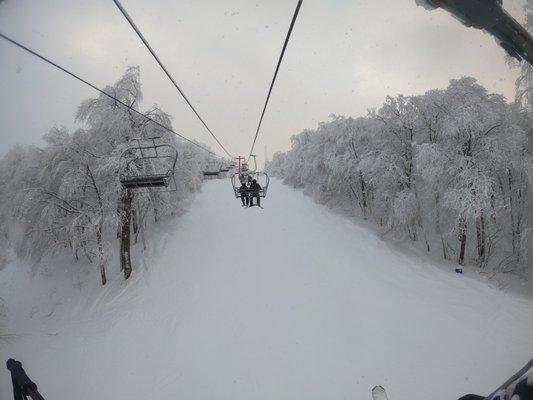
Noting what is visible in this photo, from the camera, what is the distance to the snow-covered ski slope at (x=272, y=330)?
803cm

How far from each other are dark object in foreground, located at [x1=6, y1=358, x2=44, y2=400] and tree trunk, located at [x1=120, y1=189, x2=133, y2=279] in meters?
11.3

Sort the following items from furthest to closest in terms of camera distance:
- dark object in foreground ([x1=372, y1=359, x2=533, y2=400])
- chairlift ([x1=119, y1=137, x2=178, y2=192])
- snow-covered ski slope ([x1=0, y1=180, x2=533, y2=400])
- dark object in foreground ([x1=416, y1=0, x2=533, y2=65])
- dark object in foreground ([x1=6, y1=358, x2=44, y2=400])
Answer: chairlift ([x1=119, y1=137, x2=178, y2=192]) < snow-covered ski slope ([x1=0, y1=180, x2=533, y2=400]) < dark object in foreground ([x1=416, y1=0, x2=533, y2=65]) < dark object in foreground ([x1=6, y1=358, x2=44, y2=400]) < dark object in foreground ([x1=372, y1=359, x2=533, y2=400])

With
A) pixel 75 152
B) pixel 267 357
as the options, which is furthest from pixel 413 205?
pixel 75 152

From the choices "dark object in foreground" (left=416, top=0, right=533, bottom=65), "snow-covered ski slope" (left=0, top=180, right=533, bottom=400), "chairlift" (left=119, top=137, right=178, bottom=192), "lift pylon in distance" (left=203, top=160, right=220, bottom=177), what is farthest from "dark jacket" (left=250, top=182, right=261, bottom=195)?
"lift pylon in distance" (left=203, top=160, right=220, bottom=177)

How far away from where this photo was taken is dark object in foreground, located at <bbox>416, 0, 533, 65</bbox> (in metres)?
2.98

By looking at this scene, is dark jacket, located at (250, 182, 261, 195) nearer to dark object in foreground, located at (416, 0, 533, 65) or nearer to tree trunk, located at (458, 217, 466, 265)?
dark object in foreground, located at (416, 0, 533, 65)

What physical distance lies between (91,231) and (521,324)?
60.4ft

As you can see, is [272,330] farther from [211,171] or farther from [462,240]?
[211,171]

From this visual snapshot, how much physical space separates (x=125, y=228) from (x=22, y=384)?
12.7 m

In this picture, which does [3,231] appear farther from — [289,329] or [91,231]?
[289,329]

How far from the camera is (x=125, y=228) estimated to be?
14312mm

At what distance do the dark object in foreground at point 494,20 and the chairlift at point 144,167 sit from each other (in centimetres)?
722

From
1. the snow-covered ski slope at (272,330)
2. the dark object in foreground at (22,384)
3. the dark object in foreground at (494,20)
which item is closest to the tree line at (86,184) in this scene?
the snow-covered ski slope at (272,330)

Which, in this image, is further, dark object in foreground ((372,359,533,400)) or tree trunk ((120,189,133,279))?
tree trunk ((120,189,133,279))
